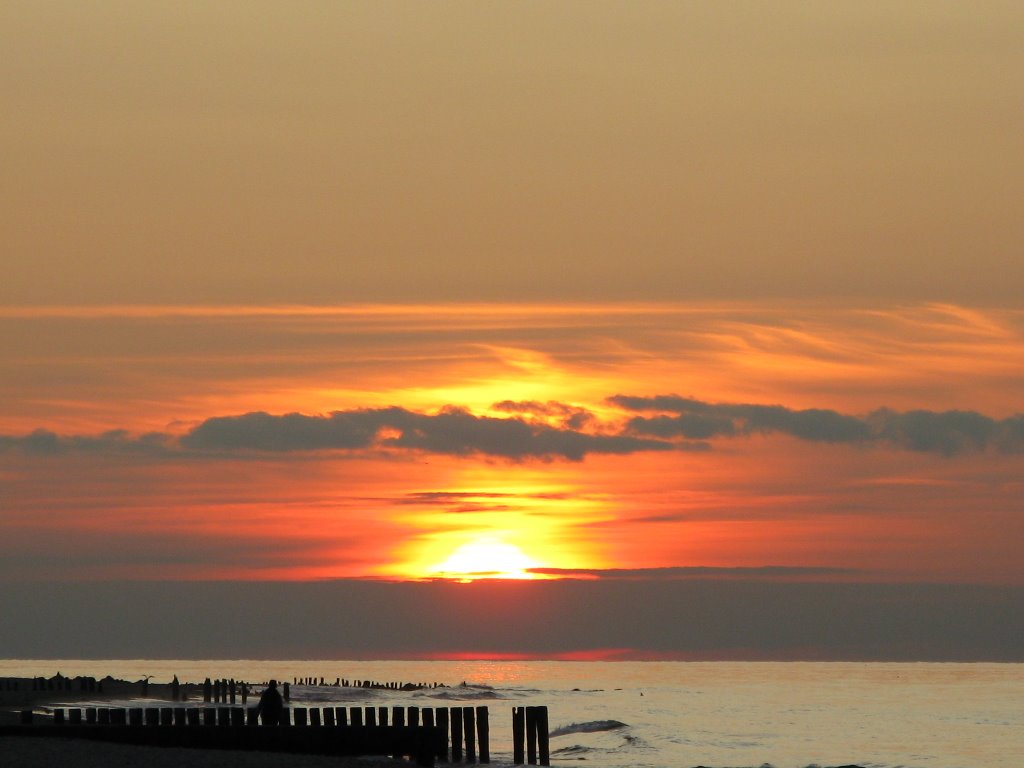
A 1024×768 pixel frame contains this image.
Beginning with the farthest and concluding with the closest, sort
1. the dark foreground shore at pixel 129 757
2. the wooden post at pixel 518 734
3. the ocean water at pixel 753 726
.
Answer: the ocean water at pixel 753 726 → the wooden post at pixel 518 734 → the dark foreground shore at pixel 129 757

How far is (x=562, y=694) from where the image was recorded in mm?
153875

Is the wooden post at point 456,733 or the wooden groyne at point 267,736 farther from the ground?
the wooden post at point 456,733

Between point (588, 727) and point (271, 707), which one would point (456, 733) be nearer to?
Result: point (271, 707)

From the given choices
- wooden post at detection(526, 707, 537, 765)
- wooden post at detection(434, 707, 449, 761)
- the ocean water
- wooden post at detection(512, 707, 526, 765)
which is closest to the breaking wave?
the ocean water

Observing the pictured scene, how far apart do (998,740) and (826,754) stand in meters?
19.8

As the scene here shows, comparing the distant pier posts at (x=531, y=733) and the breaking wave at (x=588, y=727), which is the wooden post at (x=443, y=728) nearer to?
the distant pier posts at (x=531, y=733)

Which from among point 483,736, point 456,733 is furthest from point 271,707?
point 483,736

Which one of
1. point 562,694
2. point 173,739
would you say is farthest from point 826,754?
point 562,694

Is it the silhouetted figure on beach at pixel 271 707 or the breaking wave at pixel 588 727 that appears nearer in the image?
the silhouetted figure on beach at pixel 271 707

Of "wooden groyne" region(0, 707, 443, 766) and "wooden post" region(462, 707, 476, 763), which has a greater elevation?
"wooden post" region(462, 707, 476, 763)

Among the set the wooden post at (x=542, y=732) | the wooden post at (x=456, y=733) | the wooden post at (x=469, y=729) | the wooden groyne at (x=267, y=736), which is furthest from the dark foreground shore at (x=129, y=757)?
the wooden post at (x=542, y=732)

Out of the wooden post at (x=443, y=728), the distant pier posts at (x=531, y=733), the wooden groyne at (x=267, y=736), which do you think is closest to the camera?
the wooden groyne at (x=267, y=736)

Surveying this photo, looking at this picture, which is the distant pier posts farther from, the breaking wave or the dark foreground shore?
the breaking wave

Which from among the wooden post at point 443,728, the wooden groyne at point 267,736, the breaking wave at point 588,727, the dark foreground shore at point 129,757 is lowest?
the dark foreground shore at point 129,757
